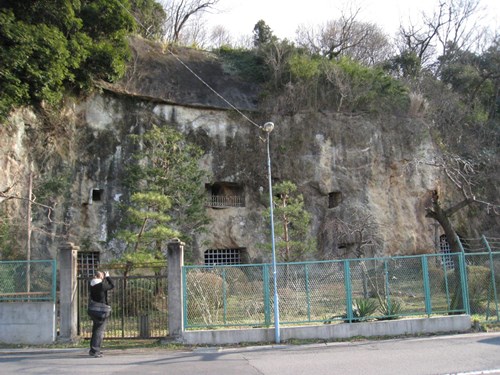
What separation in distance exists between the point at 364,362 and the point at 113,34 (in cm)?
1974

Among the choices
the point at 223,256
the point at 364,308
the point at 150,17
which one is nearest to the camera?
the point at 364,308

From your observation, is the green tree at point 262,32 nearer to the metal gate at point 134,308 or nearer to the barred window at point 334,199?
the barred window at point 334,199

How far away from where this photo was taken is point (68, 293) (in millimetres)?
11836

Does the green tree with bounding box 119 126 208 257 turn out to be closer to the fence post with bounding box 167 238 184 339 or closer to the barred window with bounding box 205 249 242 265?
the fence post with bounding box 167 238 184 339

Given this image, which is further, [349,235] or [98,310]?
[349,235]

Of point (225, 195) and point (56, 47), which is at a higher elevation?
point (56, 47)

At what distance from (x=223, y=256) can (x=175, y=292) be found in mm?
13905

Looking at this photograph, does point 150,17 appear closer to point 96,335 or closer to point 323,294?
point 323,294

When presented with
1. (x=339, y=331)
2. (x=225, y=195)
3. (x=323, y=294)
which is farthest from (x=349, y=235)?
(x=339, y=331)

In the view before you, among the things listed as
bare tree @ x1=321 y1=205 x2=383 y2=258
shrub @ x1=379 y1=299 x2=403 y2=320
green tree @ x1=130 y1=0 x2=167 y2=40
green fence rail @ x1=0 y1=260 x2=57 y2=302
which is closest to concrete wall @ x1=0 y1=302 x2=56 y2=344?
green fence rail @ x1=0 y1=260 x2=57 y2=302

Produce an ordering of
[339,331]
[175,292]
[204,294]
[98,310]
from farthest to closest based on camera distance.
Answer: [204,294], [175,292], [339,331], [98,310]

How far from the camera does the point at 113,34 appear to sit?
74.8ft

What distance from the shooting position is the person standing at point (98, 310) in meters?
10.2

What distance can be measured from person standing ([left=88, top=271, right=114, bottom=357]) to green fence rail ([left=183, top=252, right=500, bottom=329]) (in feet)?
6.85
